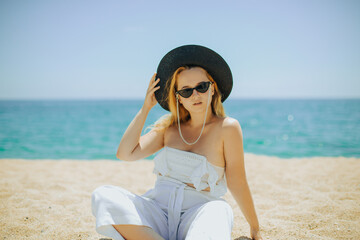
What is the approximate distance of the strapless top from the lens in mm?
2178

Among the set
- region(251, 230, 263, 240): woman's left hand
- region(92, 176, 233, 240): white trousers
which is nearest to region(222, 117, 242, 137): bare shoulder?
region(92, 176, 233, 240): white trousers

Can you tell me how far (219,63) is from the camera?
2.51 meters

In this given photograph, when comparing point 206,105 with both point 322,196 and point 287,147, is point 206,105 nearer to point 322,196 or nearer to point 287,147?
point 322,196

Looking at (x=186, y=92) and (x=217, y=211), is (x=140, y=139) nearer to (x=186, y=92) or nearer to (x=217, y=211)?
(x=186, y=92)

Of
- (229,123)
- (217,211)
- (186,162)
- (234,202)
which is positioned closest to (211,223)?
(217,211)

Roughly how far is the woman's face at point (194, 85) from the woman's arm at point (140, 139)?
347 mm

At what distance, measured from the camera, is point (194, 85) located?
2373 millimetres

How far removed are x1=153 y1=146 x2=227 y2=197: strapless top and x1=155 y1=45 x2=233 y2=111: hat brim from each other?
0.68 meters

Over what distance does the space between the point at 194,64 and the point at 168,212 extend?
1.52 meters

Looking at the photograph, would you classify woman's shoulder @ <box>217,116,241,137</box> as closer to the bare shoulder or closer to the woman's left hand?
the bare shoulder

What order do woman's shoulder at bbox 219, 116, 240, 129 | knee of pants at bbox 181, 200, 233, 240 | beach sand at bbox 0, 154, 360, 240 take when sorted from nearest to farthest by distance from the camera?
knee of pants at bbox 181, 200, 233, 240 → woman's shoulder at bbox 219, 116, 240, 129 → beach sand at bbox 0, 154, 360, 240

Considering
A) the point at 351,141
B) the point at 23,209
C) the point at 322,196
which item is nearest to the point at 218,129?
the point at 322,196

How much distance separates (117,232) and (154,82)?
1.57 meters

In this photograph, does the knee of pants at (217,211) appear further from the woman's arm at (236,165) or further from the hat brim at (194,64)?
the hat brim at (194,64)
